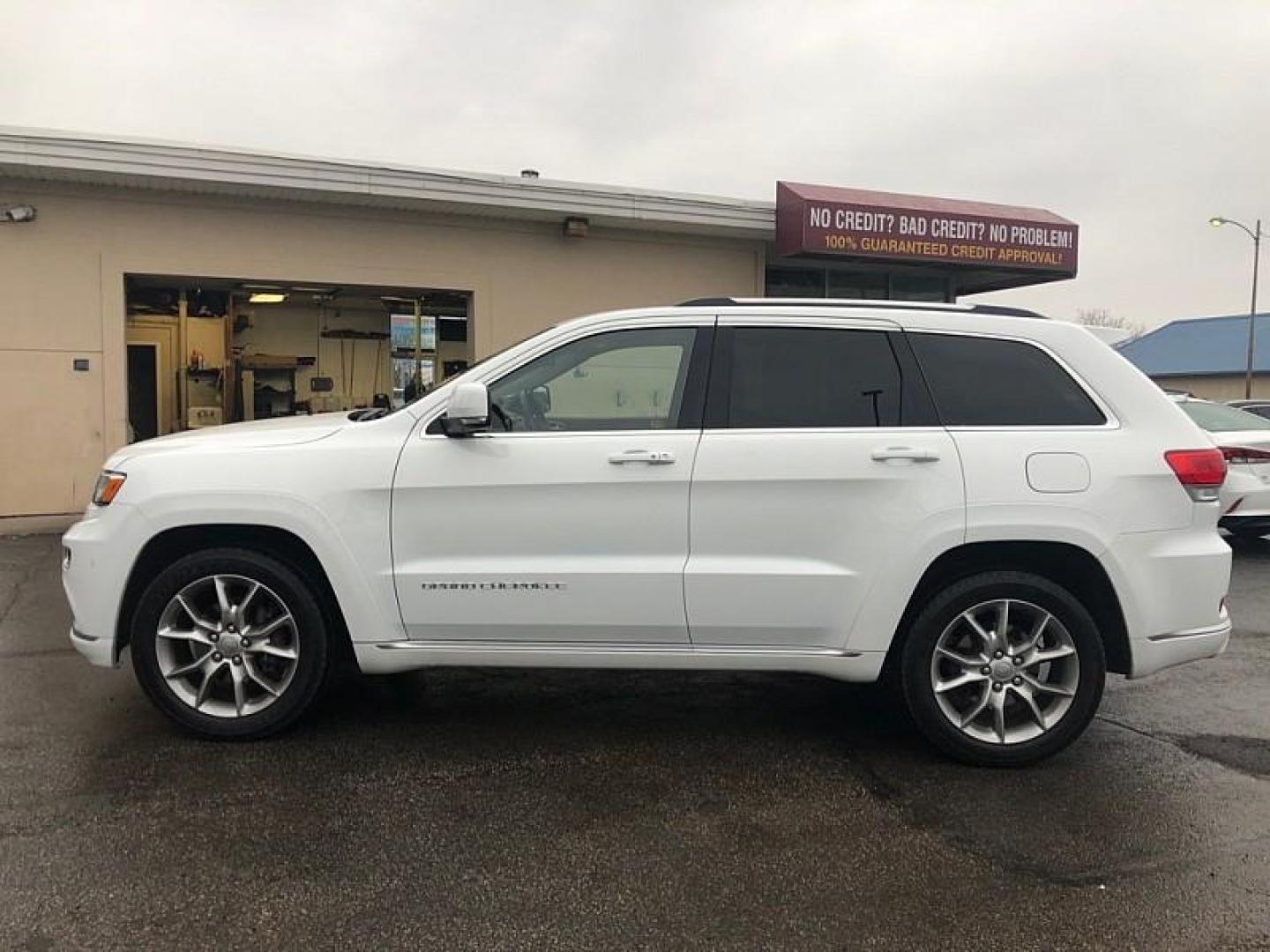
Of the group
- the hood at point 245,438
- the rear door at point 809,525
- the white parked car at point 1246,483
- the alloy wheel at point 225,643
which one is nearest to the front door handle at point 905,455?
the rear door at point 809,525

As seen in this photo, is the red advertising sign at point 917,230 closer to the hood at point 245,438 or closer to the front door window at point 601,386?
the front door window at point 601,386

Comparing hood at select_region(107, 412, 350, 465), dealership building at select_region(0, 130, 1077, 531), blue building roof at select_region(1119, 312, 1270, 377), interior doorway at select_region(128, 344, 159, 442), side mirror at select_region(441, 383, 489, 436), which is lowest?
hood at select_region(107, 412, 350, 465)

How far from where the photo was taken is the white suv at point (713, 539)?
3938 millimetres

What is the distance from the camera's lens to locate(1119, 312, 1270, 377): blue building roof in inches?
1916

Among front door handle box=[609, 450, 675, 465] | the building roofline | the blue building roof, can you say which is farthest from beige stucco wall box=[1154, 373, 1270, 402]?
front door handle box=[609, 450, 675, 465]

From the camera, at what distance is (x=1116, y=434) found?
4008mm

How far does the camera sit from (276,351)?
14.5 m

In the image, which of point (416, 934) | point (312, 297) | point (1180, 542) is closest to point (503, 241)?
point (312, 297)

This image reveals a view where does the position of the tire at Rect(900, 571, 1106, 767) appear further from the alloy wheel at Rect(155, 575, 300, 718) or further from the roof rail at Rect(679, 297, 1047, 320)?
the alloy wheel at Rect(155, 575, 300, 718)

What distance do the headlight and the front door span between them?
1.21m

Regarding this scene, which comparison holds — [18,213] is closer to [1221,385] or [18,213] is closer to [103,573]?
[103,573]

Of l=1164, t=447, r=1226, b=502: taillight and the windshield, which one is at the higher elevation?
the windshield

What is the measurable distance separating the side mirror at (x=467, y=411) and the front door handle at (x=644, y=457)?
22.2 inches

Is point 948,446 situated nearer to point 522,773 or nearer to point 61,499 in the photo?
point 522,773
